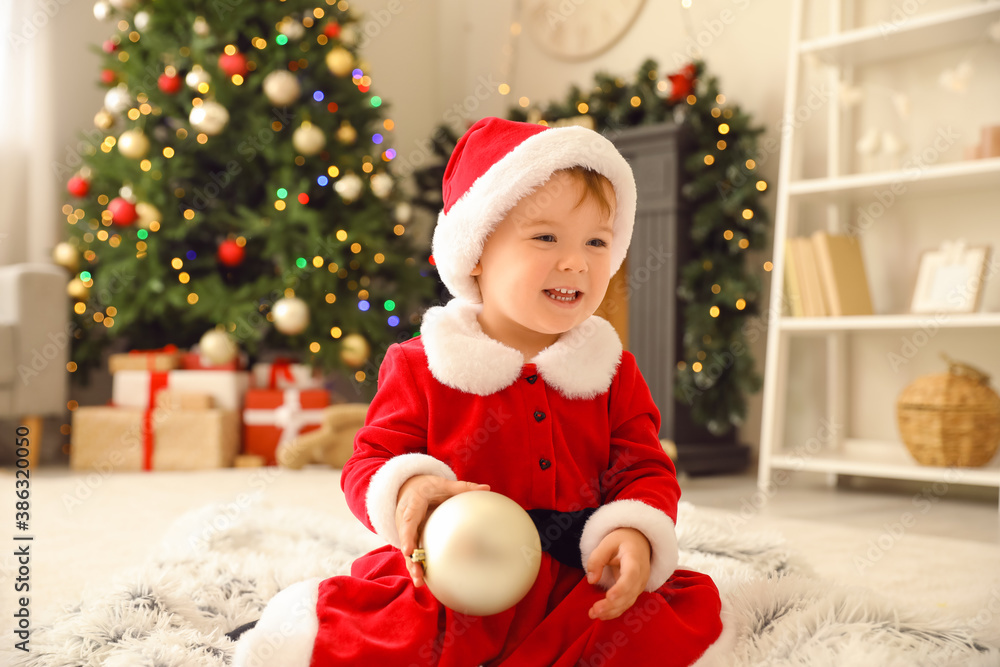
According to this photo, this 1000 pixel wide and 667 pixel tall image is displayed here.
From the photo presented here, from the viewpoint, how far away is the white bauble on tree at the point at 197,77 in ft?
9.21

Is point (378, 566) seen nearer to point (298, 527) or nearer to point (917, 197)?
point (298, 527)

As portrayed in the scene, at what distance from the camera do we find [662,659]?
2.65 ft

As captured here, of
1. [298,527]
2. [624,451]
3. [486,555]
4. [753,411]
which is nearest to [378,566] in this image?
[486,555]

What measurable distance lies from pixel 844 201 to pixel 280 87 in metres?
1.95

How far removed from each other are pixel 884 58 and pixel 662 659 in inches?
94.1

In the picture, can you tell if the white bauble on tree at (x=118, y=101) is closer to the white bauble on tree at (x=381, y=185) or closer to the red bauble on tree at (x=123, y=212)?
the red bauble on tree at (x=123, y=212)

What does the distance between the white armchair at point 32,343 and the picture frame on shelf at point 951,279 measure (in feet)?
8.74

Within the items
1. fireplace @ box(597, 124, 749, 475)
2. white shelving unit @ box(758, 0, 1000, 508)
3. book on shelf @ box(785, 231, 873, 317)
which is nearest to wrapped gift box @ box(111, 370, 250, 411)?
fireplace @ box(597, 124, 749, 475)

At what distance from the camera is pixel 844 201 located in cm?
264

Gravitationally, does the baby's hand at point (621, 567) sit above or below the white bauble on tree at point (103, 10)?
below

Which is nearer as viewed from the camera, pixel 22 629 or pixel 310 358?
pixel 22 629

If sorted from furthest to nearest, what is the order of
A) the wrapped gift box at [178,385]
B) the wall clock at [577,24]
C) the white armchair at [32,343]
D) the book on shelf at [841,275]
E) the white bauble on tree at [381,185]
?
1. the wall clock at [577,24]
2. the white bauble on tree at [381,185]
3. the wrapped gift box at [178,385]
4. the white armchair at [32,343]
5. the book on shelf at [841,275]

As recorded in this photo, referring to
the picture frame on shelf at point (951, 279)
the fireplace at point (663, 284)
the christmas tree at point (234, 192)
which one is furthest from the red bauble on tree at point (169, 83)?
the picture frame on shelf at point (951, 279)

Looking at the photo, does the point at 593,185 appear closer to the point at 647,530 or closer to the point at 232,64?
the point at 647,530
